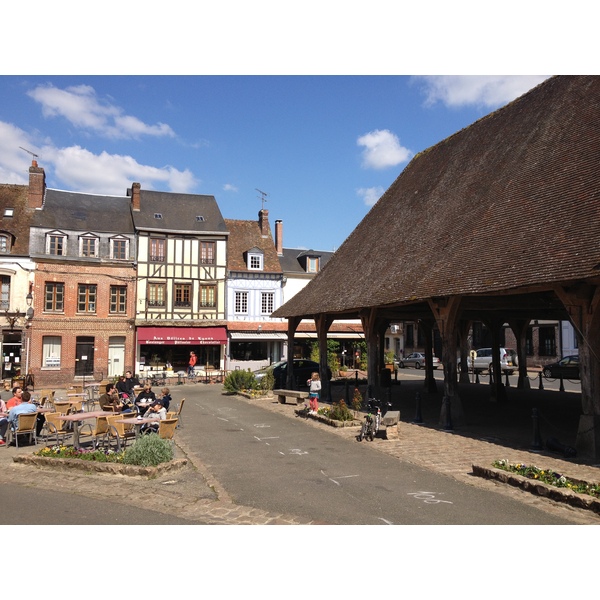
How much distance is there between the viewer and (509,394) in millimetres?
19438

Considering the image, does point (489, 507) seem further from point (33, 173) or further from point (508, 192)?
point (33, 173)

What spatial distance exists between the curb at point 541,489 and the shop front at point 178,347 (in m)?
23.7

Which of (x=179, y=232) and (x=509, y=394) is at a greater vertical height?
(x=179, y=232)

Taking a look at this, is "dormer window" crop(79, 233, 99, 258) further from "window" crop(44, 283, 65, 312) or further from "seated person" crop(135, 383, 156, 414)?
"seated person" crop(135, 383, 156, 414)

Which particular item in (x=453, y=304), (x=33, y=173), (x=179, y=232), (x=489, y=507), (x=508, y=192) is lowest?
(x=489, y=507)

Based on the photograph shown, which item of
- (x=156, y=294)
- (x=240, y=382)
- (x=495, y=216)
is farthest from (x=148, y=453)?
(x=156, y=294)

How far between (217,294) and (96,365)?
7.67 metres

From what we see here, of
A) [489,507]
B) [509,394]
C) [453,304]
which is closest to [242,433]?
[453,304]

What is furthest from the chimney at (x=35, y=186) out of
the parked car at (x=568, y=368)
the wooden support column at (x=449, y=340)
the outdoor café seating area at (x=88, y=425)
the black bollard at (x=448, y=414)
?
the parked car at (x=568, y=368)

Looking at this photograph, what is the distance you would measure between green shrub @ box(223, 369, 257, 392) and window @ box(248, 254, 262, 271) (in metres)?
12.5

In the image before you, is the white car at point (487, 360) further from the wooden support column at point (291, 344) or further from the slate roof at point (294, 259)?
the wooden support column at point (291, 344)

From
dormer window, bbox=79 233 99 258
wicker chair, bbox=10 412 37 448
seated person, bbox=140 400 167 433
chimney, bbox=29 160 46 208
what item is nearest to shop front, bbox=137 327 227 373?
dormer window, bbox=79 233 99 258

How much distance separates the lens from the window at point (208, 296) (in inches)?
1232

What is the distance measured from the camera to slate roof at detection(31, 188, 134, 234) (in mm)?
29266
